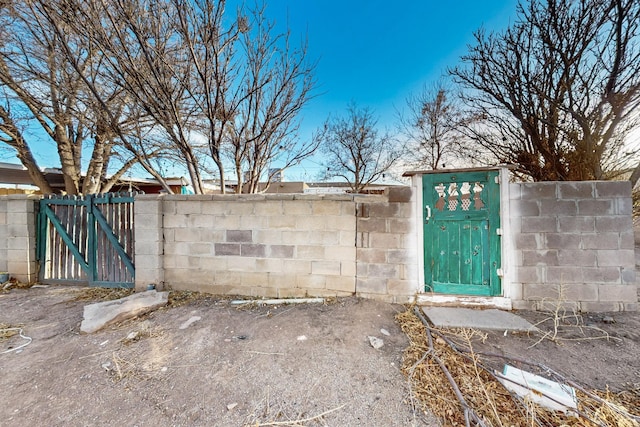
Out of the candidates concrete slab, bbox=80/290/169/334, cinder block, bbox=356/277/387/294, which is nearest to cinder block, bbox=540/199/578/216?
cinder block, bbox=356/277/387/294

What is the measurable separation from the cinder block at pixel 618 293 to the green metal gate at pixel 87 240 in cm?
629

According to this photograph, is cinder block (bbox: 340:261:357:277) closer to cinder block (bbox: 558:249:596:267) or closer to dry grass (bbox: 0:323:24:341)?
cinder block (bbox: 558:249:596:267)

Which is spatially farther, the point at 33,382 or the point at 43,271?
the point at 43,271

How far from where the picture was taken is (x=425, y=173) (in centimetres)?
305

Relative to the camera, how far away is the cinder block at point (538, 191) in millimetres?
2867

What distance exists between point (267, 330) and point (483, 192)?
3.05 metres

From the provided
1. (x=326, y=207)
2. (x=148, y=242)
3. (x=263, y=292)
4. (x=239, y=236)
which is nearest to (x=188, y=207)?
(x=148, y=242)

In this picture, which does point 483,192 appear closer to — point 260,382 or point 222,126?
point 260,382

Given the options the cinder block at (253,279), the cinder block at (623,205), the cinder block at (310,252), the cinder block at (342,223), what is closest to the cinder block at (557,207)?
the cinder block at (623,205)

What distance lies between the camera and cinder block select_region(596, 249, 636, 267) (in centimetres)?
276

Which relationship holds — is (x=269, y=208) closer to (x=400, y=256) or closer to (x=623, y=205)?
(x=400, y=256)

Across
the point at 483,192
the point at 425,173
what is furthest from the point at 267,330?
the point at 483,192

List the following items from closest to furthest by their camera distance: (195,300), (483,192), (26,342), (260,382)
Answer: (260,382) → (26,342) → (483,192) → (195,300)

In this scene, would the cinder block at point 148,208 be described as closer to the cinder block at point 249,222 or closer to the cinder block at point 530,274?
the cinder block at point 249,222
